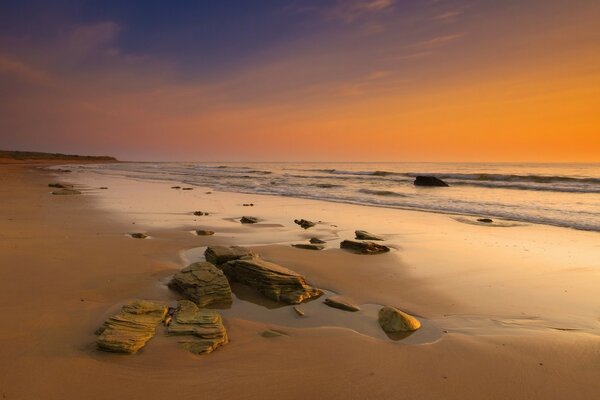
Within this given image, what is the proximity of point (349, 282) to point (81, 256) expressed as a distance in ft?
16.7

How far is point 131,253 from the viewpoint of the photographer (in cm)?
773

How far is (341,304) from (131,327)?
2.71 meters

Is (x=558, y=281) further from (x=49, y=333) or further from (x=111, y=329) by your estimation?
(x=49, y=333)

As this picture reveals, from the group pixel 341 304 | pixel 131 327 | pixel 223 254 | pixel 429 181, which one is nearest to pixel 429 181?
pixel 429 181

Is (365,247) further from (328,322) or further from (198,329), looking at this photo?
(198,329)

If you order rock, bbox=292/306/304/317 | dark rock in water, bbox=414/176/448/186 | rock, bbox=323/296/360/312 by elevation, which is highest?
dark rock in water, bbox=414/176/448/186

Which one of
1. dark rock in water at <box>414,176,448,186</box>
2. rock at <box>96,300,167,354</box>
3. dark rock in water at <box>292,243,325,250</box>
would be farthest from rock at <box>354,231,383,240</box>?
dark rock in water at <box>414,176,448,186</box>

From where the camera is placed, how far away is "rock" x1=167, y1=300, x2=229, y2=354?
13.0ft

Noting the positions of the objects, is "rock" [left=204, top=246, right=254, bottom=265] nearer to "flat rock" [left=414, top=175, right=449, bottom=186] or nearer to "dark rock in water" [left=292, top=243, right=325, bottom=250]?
"dark rock in water" [left=292, top=243, right=325, bottom=250]

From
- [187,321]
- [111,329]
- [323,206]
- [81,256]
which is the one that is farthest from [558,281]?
[323,206]

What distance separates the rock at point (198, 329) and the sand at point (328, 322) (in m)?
0.12

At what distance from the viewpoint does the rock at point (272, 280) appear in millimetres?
5582

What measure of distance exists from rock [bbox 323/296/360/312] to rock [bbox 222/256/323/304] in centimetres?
34

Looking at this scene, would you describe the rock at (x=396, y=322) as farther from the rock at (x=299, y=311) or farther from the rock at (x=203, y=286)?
the rock at (x=203, y=286)
